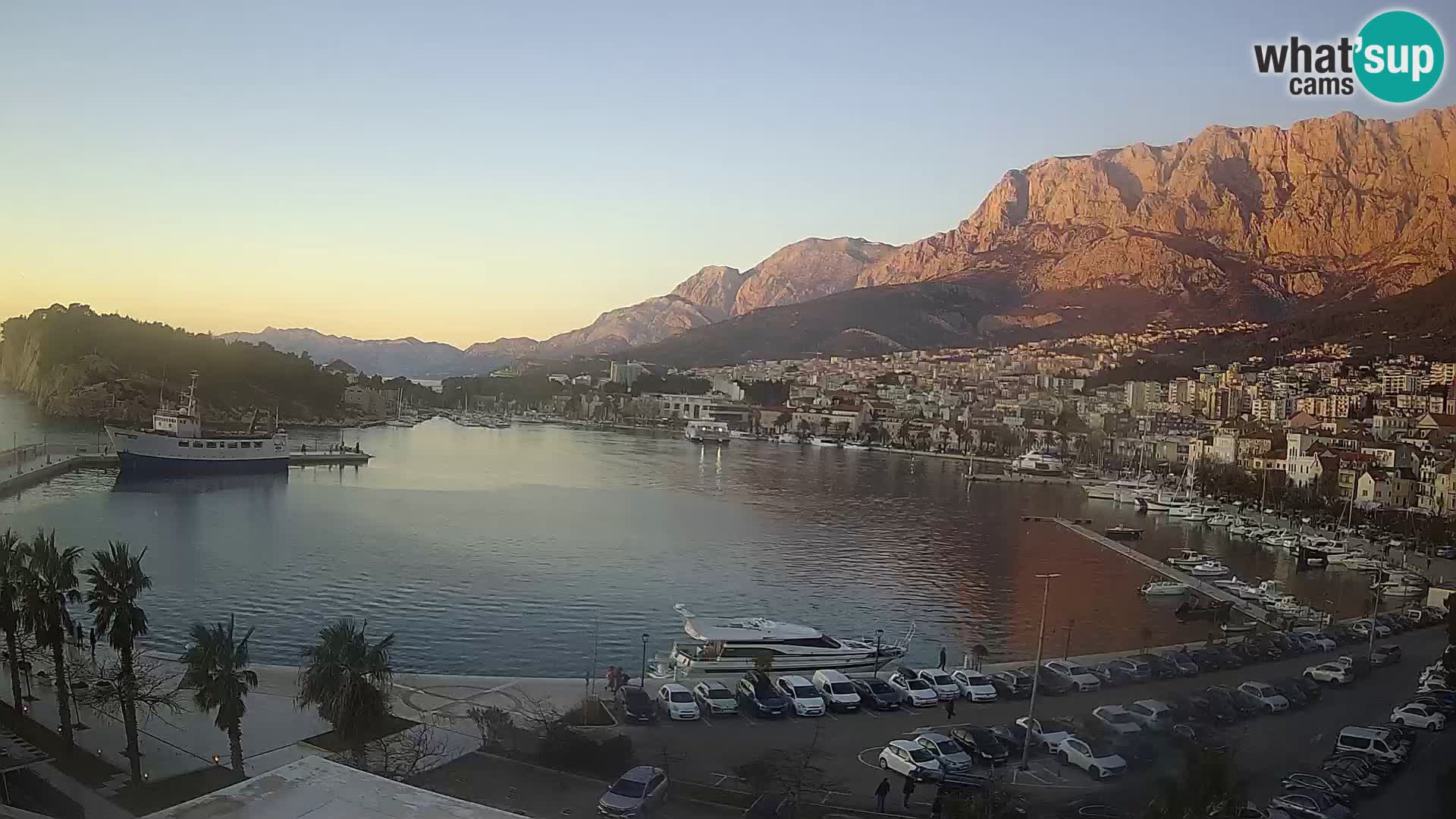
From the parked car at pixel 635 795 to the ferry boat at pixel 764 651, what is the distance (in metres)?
2.09

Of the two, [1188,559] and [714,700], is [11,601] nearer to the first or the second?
[714,700]

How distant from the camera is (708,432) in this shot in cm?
2733

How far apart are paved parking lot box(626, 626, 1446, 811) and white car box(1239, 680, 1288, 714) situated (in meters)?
0.05

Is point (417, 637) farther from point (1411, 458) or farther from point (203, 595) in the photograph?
point (1411, 458)

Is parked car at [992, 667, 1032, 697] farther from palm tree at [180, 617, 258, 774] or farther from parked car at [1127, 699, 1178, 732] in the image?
palm tree at [180, 617, 258, 774]

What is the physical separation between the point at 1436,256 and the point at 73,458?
1606 cm

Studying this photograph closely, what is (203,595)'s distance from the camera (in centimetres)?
732

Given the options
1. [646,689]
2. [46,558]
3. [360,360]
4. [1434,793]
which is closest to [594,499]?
[646,689]

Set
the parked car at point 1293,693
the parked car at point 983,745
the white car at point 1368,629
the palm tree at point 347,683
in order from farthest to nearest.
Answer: the white car at point 1368,629 < the parked car at point 1293,693 < the parked car at point 983,745 < the palm tree at point 347,683

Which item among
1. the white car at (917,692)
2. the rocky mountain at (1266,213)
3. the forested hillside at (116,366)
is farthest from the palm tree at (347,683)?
the forested hillside at (116,366)

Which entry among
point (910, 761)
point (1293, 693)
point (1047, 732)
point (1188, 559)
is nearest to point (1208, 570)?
point (1188, 559)

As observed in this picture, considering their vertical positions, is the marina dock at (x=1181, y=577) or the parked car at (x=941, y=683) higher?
the parked car at (x=941, y=683)

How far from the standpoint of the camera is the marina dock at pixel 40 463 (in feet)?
37.3

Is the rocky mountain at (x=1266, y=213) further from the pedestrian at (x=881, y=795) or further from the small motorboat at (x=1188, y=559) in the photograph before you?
the pedestrian at (x=881, y=795)
